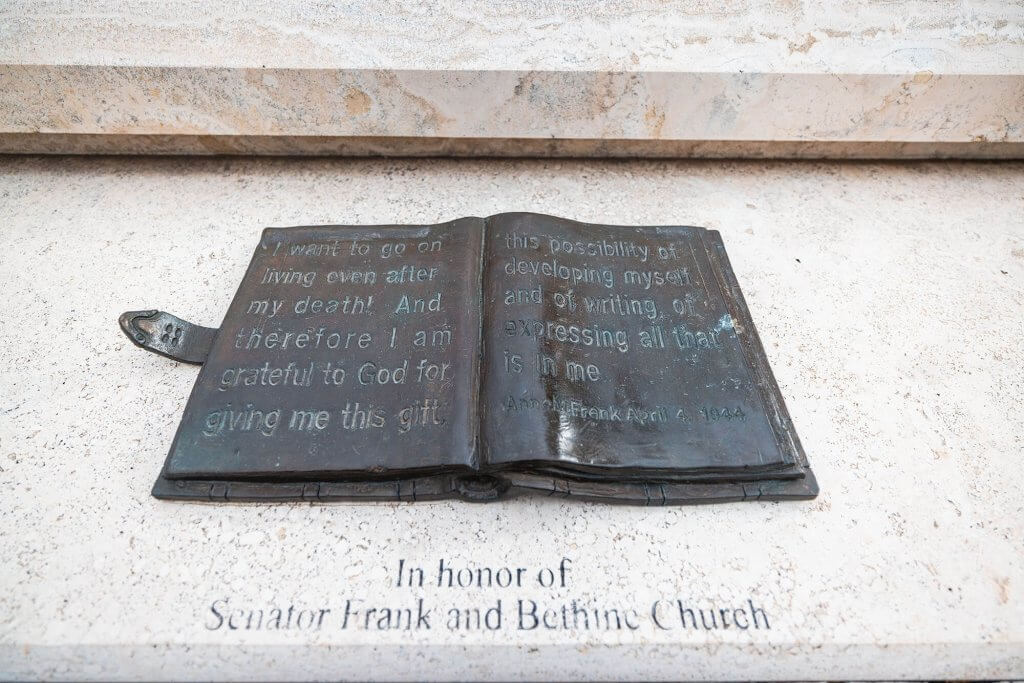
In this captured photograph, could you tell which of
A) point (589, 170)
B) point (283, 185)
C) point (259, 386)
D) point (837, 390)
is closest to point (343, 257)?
point (259, 386)

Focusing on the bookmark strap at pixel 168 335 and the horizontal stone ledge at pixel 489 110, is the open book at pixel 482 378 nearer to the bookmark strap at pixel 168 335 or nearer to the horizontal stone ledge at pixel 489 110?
the bookmark strap at pixel 168 335

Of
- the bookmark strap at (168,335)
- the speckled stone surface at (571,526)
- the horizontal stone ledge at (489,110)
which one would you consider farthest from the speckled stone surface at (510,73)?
the bookmark strap at (168,335)

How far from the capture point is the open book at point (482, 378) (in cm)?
130

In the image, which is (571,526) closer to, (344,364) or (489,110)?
(344,364)

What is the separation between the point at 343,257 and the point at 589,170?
1.17 meters

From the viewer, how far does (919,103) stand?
7.20 ft

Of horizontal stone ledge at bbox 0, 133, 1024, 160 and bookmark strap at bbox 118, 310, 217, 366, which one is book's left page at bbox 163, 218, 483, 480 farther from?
horizontal stone ledge at bbox 0, 133, 1024, 160

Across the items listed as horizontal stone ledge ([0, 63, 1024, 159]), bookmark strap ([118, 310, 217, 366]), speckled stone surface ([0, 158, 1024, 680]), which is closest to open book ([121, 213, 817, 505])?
bookmark strap ([118, 310, 217, 366])

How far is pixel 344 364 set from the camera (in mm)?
1472

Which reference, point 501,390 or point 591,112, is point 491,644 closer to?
point 501,390

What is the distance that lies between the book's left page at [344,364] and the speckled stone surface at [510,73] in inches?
26.9

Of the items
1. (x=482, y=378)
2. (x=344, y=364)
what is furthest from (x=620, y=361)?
(x=344, y=364)

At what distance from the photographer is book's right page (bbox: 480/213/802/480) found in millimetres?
1307

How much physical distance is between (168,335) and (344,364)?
573 millimetres
